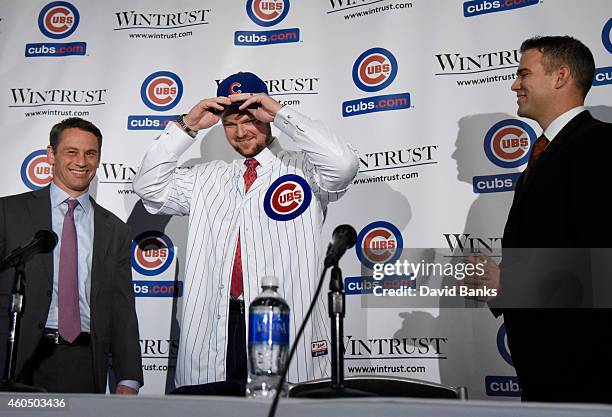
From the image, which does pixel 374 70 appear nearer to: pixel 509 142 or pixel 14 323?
pixel 509 142

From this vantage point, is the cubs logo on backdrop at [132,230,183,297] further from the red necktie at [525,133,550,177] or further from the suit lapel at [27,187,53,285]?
the red necktie at [525,133,550,177]

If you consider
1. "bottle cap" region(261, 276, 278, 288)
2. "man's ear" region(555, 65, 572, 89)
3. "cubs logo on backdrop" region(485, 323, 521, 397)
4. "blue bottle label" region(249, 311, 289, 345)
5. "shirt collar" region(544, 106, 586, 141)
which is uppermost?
"man's ear" region(555, 65, 572, 89)

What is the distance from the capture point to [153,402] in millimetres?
1198

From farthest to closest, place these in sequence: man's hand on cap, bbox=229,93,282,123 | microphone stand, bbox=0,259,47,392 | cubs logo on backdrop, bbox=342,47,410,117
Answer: cubs logo on backdrop, bbox=342,47,410,117, man's hand on cap, bbox=229,93,282,123, microphone stand, bbox=0,259,47,392

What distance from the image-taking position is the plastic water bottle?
172cm

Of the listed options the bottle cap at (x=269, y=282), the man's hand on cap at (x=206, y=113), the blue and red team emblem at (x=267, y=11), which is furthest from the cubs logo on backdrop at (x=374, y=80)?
the bottle cap at (x=269, y=282)

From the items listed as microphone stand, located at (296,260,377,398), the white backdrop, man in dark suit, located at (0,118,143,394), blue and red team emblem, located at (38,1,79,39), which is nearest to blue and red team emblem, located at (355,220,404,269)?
the white backdrop

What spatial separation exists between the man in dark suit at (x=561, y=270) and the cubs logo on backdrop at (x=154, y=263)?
1539mm

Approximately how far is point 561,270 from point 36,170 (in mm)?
2602

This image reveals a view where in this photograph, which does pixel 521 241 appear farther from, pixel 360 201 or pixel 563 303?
pixel 360 201

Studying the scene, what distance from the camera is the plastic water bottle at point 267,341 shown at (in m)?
1.72

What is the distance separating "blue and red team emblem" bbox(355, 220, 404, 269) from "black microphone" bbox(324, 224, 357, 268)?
1.56 m

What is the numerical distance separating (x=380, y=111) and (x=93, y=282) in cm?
153

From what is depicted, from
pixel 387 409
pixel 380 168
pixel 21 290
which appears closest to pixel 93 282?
pixel 21 290
